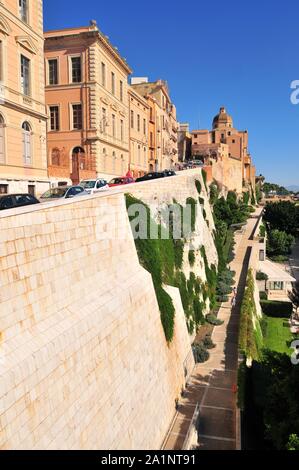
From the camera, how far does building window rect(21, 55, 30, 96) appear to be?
849 inches

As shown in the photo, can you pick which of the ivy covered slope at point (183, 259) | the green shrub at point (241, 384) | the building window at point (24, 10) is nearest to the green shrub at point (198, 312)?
the ivy covered slope at point (183, 259)

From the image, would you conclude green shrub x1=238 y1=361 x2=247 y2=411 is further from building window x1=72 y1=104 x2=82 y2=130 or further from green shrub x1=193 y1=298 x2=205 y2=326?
building window x1=72 y1=104 x2=82 y2=130

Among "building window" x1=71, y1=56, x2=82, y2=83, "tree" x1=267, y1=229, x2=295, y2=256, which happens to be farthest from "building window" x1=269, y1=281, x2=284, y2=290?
"building window" x1=71, y1=56, x2=82, y2=83

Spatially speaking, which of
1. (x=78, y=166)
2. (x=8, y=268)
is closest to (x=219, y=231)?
(x=78, y=166)

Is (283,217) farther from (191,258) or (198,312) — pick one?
(198,312)

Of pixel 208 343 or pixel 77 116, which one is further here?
pixel 77 116

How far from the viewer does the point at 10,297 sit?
7.85 metres

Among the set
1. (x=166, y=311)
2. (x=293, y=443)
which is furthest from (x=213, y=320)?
(x=293, y=443)

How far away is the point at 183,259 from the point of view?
883 inches

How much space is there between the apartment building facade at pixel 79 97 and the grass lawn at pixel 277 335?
59.2ft

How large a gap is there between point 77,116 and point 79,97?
1.52 m

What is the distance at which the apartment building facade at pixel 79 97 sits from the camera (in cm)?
3081

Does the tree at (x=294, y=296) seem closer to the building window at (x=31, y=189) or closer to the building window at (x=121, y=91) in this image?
the building window at (x=31, y=189)
